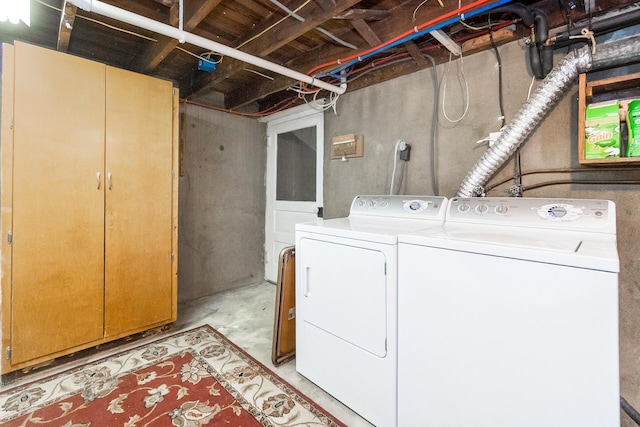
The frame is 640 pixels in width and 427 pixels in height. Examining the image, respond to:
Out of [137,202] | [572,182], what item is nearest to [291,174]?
[137,202]

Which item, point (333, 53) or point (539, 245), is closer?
→ point (539, 245)

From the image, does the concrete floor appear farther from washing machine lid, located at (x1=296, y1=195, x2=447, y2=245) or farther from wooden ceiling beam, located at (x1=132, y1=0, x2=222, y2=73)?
wooden ceiling beam, located at (x1=132, y1=0, x2=222, y2=73)

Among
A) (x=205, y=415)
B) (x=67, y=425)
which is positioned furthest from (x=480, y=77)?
(x=67, y=425)

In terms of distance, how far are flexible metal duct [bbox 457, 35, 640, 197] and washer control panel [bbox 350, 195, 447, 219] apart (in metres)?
0.21

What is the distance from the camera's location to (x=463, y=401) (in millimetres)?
1240

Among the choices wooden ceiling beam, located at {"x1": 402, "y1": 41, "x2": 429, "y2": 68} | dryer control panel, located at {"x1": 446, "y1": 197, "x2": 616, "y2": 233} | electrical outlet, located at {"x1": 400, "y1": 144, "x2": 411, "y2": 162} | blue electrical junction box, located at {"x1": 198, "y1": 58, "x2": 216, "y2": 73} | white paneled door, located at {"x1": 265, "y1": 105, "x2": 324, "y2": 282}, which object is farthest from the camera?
white paneled door, located at {"x1": 265, "y1": 105, "x2": 324, "y2": 282}

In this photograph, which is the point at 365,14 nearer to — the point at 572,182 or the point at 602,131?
the point at 602,131

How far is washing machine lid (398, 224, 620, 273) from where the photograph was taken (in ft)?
3.19

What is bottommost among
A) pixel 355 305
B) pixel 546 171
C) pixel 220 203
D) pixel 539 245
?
pixel 355 305

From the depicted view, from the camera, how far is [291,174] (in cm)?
360

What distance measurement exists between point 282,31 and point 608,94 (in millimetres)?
1962

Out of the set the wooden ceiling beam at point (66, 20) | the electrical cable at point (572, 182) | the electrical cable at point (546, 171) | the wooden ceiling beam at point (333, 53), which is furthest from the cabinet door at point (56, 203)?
the electrical cable at point (572, 182)

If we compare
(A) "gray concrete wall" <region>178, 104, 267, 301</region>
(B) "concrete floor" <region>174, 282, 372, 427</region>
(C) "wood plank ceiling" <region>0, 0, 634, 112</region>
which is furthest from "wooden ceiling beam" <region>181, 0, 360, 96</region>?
(B) "concrete floor" <region>174, 282, 372, 427</region>

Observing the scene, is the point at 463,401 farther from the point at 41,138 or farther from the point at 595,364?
the point at 41,138
